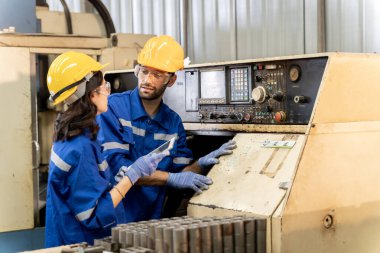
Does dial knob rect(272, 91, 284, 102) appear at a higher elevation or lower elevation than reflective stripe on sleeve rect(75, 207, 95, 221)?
higher

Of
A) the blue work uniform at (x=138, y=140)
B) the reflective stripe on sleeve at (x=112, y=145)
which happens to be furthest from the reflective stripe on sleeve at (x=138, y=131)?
the reflective stripe on sleeve at (x=112, y=145)

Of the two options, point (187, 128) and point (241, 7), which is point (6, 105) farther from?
point (241, 7)

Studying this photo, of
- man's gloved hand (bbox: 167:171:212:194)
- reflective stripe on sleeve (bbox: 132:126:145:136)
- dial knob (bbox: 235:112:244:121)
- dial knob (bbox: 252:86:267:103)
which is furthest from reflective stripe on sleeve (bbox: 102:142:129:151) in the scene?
dial knob (bbox: 252:86:267:103)

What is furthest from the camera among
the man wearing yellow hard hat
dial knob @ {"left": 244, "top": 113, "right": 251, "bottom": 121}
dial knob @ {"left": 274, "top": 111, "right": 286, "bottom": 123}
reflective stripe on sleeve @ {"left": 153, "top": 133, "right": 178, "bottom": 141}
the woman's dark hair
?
reflective stripe on sleeve @ {"left": 153, "top": 133, "right": 178, "bottom": 141}

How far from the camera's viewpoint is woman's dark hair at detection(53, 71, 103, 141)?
190cm

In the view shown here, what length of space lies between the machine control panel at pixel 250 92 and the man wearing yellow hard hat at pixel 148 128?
11cm

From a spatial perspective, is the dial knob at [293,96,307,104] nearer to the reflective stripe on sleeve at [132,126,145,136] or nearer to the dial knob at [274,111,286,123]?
the dial knob at [274,111,286,123]

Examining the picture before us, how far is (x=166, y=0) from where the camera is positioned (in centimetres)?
423

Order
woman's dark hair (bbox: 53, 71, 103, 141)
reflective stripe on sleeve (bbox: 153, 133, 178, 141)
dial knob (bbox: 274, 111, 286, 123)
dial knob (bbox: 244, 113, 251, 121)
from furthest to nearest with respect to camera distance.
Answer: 1. reflective stripe on sleeve (bbox: 153, 133, 178, 141)
2. dial knob (bbox: 244, 113, 251, 121)
3. dial knob (bbox: 274, 111, 286, 123)
4. woman's dark hair (bbox: 53, 71, 103, 141)

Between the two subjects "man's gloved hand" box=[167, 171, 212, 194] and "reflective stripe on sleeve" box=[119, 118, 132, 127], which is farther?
"reflective stripe on sleeve" box=[119, 118, 132, 127]

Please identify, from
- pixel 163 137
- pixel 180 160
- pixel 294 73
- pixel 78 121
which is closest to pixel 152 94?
pixel 163 137

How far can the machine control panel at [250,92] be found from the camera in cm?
198

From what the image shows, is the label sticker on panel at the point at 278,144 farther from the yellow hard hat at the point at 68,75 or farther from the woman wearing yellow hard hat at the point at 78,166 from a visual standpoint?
the yellow hard hat at the point at 68,75

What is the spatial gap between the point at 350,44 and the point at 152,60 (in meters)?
1.16
